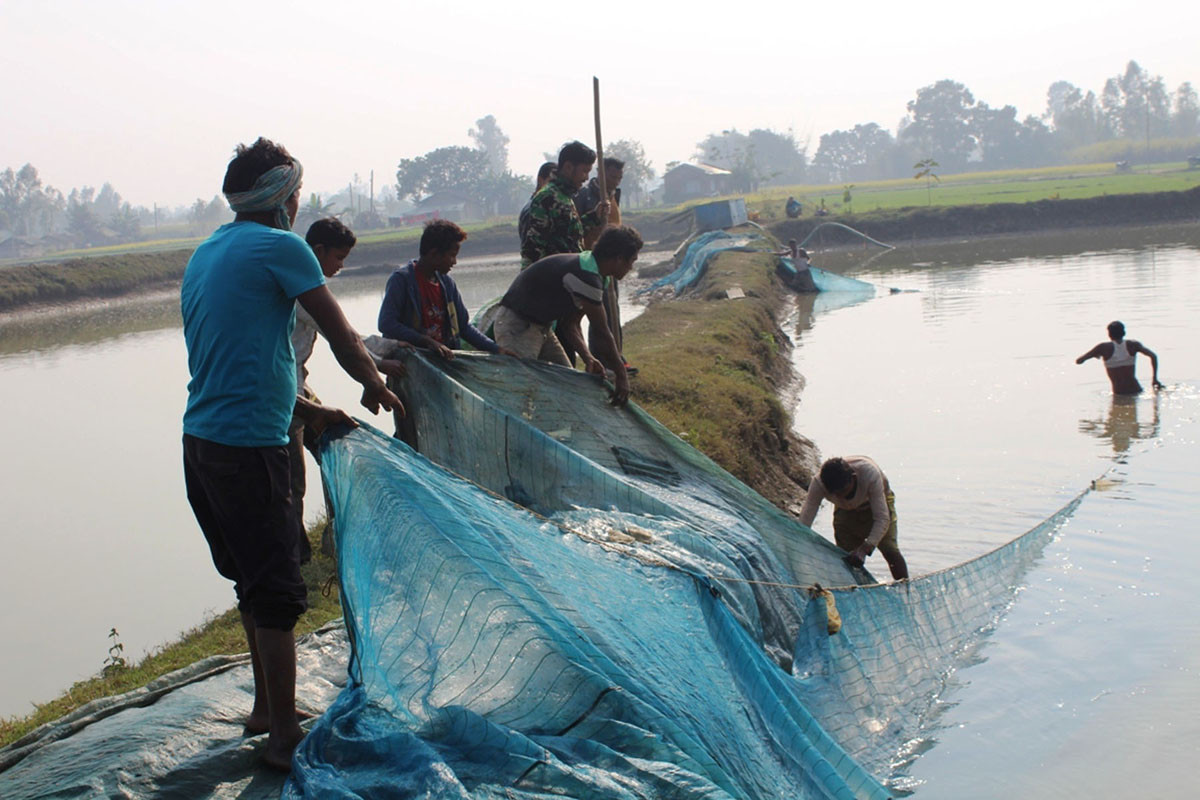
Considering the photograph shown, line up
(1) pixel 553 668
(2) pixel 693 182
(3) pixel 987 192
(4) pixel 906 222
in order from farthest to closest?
(2) pixel 693 182 → (3) pixel 987 192 → (4) pixel 906 222 → (1) pixel 553 668

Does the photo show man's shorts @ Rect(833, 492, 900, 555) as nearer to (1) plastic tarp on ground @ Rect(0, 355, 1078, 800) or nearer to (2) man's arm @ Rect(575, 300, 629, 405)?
(2) man's arm @ Rect(575, 300, 629, 405)

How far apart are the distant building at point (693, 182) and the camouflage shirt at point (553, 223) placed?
7000cm

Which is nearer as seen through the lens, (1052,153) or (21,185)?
(1052,153)

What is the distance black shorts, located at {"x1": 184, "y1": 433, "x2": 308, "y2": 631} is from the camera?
2.60 meters

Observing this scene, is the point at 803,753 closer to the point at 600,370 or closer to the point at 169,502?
the point at 600,370

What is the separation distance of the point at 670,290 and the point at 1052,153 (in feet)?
317

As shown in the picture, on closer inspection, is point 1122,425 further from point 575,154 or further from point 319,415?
point 319,415

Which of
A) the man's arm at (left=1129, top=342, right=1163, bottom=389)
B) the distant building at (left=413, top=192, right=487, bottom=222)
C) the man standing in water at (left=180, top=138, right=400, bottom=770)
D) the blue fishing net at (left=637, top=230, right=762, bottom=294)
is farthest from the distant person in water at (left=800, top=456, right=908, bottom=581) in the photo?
the distant building at (left=413, top=192, right=487, bottom=222)

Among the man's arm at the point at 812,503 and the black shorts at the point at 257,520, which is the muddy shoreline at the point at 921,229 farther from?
the black shorts at the point at 257,520

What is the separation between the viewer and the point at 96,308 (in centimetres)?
3297

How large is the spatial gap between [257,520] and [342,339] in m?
0.51

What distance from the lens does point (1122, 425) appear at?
31.1 feet

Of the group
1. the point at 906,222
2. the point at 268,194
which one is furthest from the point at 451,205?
the point at 268,194

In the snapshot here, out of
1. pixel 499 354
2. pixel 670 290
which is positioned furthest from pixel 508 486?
pixel 670 290
